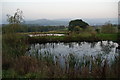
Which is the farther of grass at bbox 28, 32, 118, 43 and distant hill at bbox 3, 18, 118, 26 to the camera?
grass at bbox 28, 32, 118, 43

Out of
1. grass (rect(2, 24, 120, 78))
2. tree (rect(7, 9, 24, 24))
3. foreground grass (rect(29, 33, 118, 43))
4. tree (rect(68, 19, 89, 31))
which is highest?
tree (rect(7, 9, 24, 24))

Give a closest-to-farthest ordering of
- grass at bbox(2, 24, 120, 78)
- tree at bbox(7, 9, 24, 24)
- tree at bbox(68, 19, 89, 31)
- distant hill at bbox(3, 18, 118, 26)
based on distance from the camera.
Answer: grass at bbox(2, 24, 120, 78)
distant hill at bbox(3, 18, 118, 26)
tree at bbox(7, 9, 24, 24)
tree at bbox(68, 19, 89, 31)

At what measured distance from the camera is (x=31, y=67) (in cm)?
225

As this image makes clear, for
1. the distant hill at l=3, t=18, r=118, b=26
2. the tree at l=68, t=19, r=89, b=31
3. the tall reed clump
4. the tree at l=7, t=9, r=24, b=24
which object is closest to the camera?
the tall reed clump

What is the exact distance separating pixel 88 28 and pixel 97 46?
44cm

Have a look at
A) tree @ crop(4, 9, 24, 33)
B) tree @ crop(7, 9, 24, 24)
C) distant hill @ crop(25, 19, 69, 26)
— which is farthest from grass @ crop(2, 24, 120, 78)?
distant hill @ crop(25, 19, 69, 26)

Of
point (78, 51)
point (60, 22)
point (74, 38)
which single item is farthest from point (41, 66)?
point (74, 38)

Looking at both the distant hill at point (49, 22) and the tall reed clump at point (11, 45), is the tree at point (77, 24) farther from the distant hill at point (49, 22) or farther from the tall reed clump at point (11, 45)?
the tall reed clump at point (11, 45)

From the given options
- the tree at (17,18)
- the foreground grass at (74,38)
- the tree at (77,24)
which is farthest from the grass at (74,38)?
the tree at (17,18)

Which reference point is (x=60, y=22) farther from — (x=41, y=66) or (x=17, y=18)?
(x=41, y=66)

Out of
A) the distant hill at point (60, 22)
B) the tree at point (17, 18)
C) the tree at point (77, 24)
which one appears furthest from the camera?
the tree at point (77, 24)

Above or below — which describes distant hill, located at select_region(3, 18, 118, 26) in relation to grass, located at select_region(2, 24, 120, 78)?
above

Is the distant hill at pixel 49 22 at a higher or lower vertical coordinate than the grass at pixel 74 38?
higher

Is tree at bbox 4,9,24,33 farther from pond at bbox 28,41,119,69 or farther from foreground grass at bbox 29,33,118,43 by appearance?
pond at bbox 28,41,119,69
